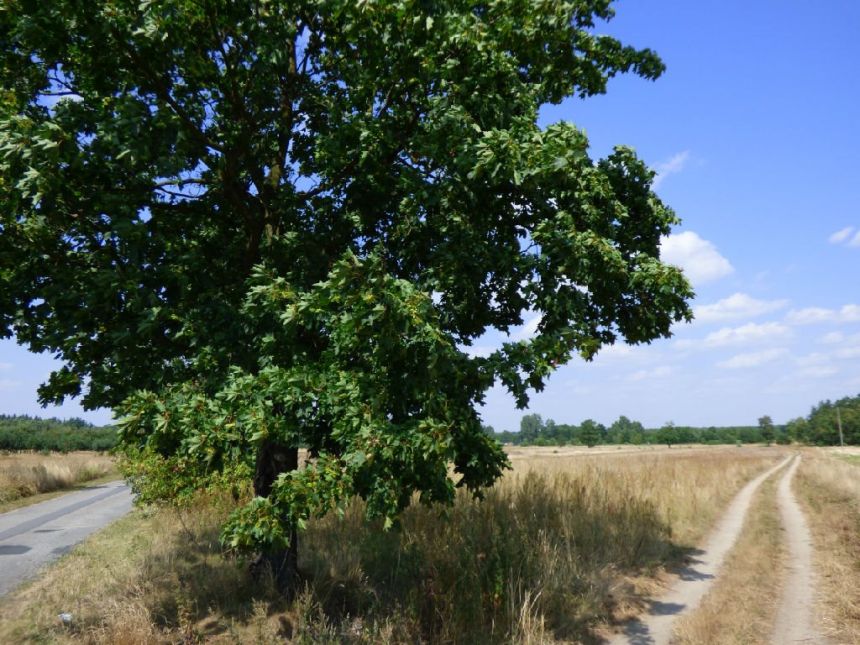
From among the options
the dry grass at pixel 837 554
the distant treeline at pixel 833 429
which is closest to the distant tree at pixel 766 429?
the distant treeline at pixel 833 429

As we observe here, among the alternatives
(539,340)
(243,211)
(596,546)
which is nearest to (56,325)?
(243,211)

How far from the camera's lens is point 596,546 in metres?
10.3

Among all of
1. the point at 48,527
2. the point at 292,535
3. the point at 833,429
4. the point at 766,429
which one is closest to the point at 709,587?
the point at 292,535

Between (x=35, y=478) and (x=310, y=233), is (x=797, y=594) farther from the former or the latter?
(x=35, y=478)

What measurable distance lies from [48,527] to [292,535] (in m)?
12.6

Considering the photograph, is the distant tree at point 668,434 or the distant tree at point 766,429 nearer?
the distant tree at point 668,434

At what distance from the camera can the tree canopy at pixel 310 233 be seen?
17.3 ft

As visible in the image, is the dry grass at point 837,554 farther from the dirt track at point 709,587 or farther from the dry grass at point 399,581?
the dry grass at point 399,581

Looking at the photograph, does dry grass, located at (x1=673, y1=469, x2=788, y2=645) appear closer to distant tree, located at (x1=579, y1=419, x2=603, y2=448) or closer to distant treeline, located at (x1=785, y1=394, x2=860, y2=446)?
distant tree, located at (x1=579, y1=419, x2=603, y2=448)

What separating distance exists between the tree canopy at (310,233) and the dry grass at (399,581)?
1510 mm

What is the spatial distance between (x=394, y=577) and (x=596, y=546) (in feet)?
14.1

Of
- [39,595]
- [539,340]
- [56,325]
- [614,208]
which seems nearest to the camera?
[539,340]

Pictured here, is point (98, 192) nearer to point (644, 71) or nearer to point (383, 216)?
point (383, 216)

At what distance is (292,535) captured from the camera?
793 cm
